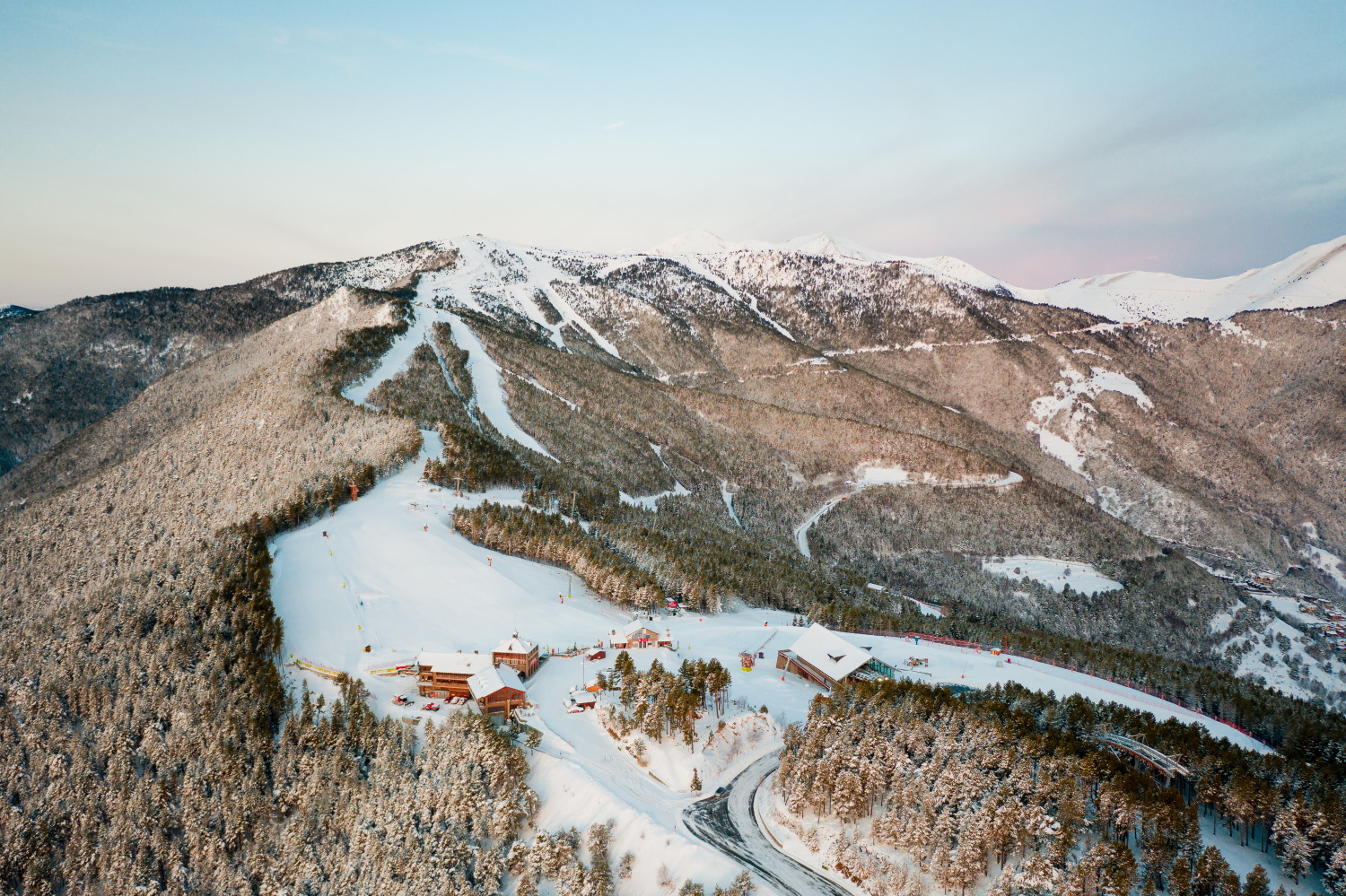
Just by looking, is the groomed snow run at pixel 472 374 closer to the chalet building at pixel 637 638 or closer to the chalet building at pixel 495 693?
the chalet building at pixel 637 638

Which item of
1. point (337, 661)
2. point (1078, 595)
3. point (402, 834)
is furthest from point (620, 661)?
point (1078, 595)

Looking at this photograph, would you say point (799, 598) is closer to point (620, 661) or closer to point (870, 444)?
point (620, 661)

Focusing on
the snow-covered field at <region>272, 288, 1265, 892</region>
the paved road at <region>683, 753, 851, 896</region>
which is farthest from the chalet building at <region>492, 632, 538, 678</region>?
the paved road at <region>683, 753, 851, 896</region>

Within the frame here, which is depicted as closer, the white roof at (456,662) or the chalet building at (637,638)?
the white roof at (456,662)

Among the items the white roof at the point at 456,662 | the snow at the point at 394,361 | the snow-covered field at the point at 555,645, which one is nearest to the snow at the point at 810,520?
the snow-covered field at the point at 555,645

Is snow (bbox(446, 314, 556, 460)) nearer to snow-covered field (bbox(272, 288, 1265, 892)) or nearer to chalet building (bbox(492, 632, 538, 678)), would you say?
snow-covered field (bbox(272, 288, 1265, 892))
